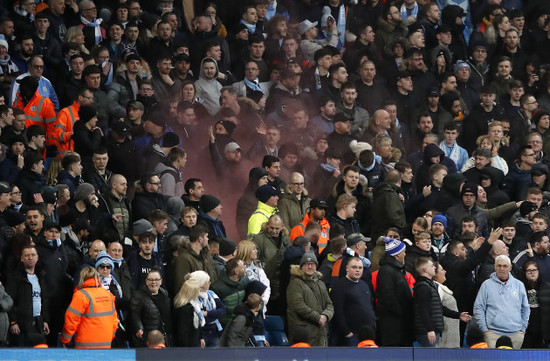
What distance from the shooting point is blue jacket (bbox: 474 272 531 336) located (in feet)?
52.7

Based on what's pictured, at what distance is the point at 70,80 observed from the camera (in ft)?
61.7

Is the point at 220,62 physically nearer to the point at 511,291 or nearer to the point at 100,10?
the point at 100,10

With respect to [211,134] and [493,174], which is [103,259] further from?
[493,174]

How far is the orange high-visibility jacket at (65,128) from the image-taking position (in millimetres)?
17828

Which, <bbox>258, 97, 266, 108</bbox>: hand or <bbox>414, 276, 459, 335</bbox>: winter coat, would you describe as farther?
<bbox>258, 97, 266, 108</bbox>: hand

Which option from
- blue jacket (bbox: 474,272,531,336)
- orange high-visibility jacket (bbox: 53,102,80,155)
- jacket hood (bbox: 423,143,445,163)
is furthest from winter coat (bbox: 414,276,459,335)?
orange high-visibility jacket (bbox: 53,102,80,155)

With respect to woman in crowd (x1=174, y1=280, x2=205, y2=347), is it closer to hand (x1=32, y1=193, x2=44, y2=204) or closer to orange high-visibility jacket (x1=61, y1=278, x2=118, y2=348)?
orange high-visibility jacket (x1=61, y1=278, x2=118, y2=348)

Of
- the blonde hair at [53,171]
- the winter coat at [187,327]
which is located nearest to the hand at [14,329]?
the winter coat at [187,327]

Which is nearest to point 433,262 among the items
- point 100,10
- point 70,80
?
point 70,80

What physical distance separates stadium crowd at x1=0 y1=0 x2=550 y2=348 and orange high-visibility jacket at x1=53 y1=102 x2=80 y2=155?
0.09 ft

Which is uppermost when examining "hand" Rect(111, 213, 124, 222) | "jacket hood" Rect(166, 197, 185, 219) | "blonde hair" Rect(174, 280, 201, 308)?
"jacket hood" Rect(166, 197, 185, 219)

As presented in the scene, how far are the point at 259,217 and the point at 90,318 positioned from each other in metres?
3.09

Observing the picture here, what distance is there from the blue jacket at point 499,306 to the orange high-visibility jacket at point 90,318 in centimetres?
413

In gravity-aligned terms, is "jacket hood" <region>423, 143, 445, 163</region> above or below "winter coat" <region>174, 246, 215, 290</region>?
above
